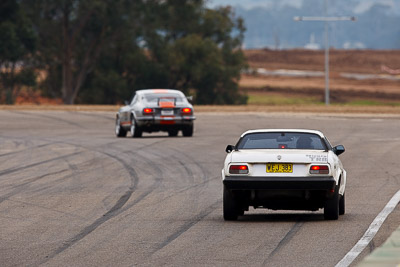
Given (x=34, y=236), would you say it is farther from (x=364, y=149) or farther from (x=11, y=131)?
(x=11, y=131)

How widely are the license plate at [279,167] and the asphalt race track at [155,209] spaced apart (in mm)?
743

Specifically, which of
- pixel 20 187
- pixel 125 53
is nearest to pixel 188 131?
pixel 20 187

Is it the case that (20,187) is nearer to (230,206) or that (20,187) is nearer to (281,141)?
(230,206)

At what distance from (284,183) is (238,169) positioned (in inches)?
26.2

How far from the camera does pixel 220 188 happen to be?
18.3 m

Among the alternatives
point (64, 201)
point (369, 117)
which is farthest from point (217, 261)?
point (369, 117)

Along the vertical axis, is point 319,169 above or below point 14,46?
below

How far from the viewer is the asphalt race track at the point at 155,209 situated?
415 inches

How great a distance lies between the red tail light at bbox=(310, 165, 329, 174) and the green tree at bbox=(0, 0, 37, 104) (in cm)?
5790

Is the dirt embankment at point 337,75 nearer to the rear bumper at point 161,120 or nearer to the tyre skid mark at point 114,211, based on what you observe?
the rear bumper at point 161,120

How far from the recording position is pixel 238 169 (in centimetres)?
1301

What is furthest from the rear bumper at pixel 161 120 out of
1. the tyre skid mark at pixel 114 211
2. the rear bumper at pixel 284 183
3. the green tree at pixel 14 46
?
the green tree at pixel 14 46

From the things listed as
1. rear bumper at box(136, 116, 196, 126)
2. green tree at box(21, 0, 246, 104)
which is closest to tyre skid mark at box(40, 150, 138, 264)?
rear bumper at box(136, 116, 196, 126)

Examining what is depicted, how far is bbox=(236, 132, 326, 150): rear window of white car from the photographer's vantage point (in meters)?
13.6
